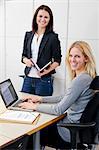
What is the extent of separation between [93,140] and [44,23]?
5.40 feet

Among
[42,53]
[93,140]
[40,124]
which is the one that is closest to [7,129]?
[40,124]

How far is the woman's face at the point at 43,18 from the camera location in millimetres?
3201

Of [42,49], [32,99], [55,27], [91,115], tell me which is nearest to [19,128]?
[91,115]

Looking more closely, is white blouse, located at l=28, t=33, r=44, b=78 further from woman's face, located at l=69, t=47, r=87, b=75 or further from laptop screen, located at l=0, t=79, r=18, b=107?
woman's face, located at l=69, t=47, r=87, b=75

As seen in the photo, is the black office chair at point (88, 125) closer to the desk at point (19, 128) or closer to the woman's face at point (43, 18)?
the desk at point (19, 128)

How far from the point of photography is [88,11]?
357 cm

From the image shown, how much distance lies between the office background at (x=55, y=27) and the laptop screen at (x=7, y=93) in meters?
1.52

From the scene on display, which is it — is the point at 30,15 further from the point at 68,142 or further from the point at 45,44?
the point at 68,142

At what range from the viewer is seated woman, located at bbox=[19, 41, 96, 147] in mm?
2100

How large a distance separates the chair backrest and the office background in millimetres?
1559

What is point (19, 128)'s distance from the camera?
1.87 metres

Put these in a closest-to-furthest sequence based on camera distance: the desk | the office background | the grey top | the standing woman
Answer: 1. the desk
2. the grey top
3. the standing woman
4. the office background

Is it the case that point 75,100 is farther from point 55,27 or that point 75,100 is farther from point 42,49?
point 55,27

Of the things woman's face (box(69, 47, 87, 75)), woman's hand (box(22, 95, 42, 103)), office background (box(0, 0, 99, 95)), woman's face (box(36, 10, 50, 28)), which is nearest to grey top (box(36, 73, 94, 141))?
woman's face (box(69, 47, 87, 75))
